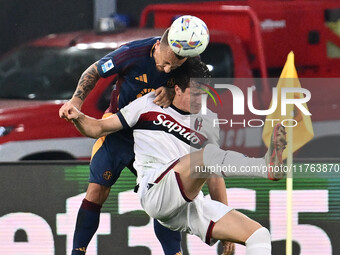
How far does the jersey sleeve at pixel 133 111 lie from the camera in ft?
23.0

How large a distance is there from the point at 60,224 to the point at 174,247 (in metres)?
0.79

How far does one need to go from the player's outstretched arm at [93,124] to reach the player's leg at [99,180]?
1.00ft

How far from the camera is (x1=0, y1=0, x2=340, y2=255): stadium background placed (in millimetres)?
7656

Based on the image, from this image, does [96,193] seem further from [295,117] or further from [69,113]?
[295,117]

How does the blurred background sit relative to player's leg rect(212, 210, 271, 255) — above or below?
below

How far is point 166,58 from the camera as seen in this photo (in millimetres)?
6973

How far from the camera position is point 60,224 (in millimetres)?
7664

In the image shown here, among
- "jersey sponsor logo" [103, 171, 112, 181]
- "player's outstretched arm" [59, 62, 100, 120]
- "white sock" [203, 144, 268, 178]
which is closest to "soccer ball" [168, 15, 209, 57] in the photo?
"player's outstretched arm" [59, 62, 100, 120]

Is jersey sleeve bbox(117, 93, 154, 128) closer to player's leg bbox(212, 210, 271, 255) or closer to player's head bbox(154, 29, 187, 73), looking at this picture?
player's head bbox(154, 29, 187, 73)

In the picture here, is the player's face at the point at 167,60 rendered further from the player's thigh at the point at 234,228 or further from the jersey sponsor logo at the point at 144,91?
the player's thigh at the point at 234,228

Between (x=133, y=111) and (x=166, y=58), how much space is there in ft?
1.23

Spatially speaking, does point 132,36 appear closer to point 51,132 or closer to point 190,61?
point 51,132

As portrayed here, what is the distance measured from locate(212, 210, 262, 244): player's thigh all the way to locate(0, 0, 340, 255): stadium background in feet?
3.53

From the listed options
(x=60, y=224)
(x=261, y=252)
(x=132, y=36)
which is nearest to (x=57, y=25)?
(x=132, y=36)
